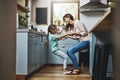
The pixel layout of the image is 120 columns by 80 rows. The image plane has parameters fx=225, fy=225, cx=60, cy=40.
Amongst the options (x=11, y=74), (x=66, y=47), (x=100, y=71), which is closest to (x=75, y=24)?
(x=66, y=47)

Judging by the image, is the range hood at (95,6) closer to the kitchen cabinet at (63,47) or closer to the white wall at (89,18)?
the white wall at (89,18)

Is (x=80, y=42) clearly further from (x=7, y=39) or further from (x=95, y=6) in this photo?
(x=7, y=39)

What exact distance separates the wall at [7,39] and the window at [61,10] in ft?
16.3

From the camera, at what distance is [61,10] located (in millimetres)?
6727

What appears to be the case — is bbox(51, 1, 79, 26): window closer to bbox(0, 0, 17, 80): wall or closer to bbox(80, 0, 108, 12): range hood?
bbox(80, 0, 108, 12): range hood

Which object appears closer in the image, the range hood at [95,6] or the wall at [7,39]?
the wall at [7,39]

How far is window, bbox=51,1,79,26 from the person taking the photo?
6660mm

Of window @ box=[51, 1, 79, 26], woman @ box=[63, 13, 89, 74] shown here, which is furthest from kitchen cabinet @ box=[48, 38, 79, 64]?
woman @ box=[63, 13, 89, 74]

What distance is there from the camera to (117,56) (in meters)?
0.98

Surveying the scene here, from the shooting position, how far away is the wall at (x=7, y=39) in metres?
1.53

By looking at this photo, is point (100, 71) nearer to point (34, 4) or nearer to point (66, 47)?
point (66, 47)

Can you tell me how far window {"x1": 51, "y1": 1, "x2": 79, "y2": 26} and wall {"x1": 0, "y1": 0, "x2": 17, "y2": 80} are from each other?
196 inches

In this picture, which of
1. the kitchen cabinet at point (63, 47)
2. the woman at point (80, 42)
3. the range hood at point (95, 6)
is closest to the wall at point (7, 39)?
the woman at point (80, 42)

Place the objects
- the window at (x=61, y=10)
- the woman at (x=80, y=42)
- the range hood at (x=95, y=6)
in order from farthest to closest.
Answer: the window at (x=61, y=10) → the range hood at (x=95, y=6) → the woman at (x=80, y=42)
